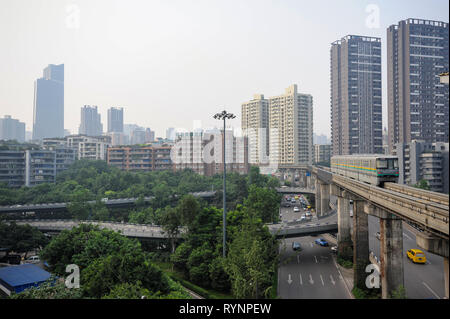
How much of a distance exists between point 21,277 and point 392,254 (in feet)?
53.8

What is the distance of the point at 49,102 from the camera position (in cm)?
2228

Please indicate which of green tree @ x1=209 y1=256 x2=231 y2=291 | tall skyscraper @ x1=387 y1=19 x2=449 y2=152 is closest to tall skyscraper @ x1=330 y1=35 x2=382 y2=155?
tall skyscraper @ x1=387 y1=19 x2=449 y2=152

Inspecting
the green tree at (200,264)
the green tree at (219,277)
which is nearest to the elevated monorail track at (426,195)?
the green tree at (219,277)

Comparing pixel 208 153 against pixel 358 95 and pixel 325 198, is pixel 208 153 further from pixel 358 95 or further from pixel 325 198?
pixel 358 95

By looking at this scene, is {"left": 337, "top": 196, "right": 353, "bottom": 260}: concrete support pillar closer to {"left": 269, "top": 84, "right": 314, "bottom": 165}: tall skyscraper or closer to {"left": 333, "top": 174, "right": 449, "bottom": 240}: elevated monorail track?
{"left": 333, "top": 174, "right": 449, "bottom": 240}: elevated monorail track

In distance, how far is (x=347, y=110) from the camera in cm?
5650

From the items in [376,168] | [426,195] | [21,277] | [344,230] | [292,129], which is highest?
[292,129]

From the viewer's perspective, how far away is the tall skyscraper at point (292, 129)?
54562mm

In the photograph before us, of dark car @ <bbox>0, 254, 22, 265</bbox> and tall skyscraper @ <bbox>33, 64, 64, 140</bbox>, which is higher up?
tall skyscraper @ <bbox>33, 64, 64, 140</bbox>

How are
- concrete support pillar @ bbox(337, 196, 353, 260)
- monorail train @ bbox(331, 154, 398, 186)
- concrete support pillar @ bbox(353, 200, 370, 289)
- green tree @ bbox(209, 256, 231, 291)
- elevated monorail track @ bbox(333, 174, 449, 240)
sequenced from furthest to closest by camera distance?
1. concrete support pillar @ bbox(337, 196, 353, 260)
2. concrete support pillar @ bbox(353, 200, 370, 289)
3. green tree @ bbox(209, 256, 231, 291)
4. monorail train @ bbox(331, 154, 398, 186)
5. elevated monorail track @ bbox(333, 174, 449, 240)

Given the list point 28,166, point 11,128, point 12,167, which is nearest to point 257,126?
point 28,166

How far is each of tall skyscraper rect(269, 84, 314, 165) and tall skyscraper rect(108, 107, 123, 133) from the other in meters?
52.6

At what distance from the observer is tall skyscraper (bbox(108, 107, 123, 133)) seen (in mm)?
86562
